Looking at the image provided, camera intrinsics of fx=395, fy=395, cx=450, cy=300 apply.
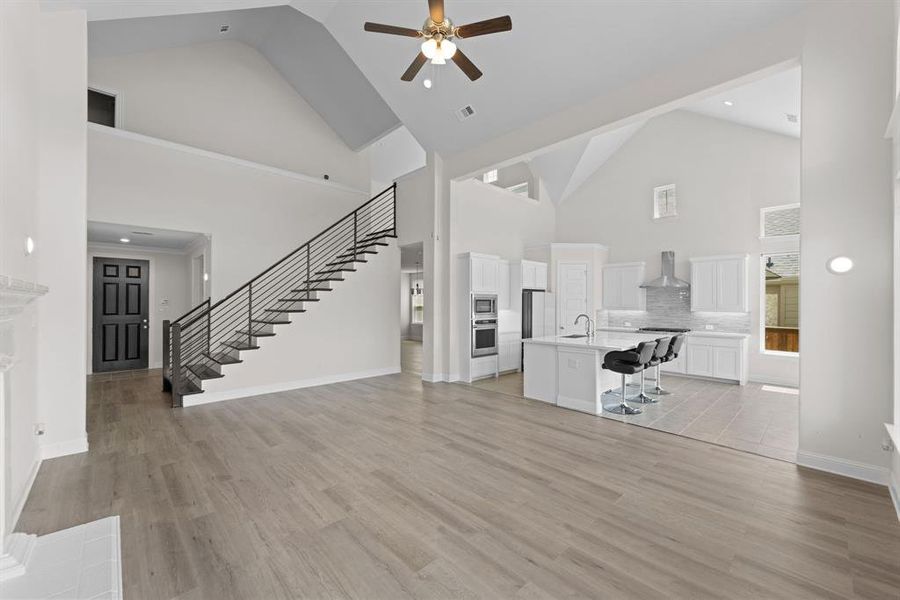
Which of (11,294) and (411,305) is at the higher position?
(11,294)

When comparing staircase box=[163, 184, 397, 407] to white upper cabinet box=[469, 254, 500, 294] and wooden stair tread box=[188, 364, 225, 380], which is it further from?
white upper cabinet box=[469, 254, 500, 294]

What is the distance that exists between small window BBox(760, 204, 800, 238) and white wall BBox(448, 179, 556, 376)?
408 centimetres

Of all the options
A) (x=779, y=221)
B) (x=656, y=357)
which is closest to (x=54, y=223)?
(x=656, y=357)

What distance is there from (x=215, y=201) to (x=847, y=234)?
8.18m

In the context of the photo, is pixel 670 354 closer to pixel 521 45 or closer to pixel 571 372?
pixel 571 372

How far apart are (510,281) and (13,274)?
6632mm

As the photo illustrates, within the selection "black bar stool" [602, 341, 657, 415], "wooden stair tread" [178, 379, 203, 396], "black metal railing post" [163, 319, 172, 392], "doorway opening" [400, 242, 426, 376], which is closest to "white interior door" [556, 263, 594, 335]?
"black bar stool" [602, 341, 657, 415]

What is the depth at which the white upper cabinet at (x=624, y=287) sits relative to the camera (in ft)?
26.9

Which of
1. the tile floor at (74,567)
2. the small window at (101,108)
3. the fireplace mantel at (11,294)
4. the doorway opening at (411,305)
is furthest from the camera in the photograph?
Result: the doorway opening at (411,305)

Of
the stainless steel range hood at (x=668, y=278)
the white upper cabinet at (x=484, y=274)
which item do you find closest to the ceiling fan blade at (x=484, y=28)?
the white upper cabinet at (x=484, y=274)

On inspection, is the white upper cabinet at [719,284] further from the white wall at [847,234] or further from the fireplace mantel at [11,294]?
the fireplace mantel at [11,294]

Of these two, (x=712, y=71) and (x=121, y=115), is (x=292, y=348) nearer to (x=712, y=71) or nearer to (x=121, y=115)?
(x=121, y=115)

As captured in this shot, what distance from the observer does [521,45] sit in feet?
15.4

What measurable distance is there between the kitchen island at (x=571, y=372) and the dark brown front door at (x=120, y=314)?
7.80 meters
